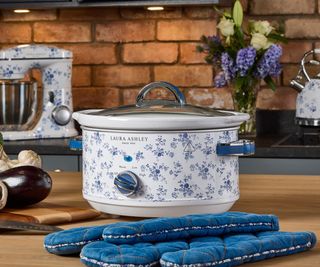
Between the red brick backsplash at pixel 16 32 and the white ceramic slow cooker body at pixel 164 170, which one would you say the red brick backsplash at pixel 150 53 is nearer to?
the red brick backsplash at pixel 16 32

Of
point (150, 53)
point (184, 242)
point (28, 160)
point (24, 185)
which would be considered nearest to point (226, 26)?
point (150, 53)

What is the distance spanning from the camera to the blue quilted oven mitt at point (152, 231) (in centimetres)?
108

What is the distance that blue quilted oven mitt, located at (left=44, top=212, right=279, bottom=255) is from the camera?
1078 mm

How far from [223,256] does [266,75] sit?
215 centimetres

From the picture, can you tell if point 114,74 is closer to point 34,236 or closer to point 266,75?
point 266,75

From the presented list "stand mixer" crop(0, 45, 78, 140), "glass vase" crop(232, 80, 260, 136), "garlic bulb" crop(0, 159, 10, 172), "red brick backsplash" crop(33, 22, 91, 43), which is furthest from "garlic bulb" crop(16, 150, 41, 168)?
"red brick backsplash" crop(33, 22, 91, 43)

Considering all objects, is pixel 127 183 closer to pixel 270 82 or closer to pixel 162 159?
pixel 162 159

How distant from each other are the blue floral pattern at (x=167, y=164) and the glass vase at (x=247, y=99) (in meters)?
1.83

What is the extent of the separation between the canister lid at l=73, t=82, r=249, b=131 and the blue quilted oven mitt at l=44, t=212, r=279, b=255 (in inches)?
7.1

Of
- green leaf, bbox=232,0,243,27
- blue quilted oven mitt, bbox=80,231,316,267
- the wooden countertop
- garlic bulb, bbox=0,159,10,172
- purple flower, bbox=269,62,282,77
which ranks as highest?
green leaf, bbox=232,0,243,27

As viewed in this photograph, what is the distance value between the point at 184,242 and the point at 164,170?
0.70 ft

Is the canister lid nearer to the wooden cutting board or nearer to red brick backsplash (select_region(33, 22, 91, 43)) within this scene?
the wooden cutting board

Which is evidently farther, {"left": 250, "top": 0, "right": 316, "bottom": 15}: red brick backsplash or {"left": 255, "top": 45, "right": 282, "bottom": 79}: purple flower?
{"left": 250, "top": 0, "right": 316, "bottom": 15}: red brick backsplash

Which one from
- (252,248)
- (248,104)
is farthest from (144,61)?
(252,248)
